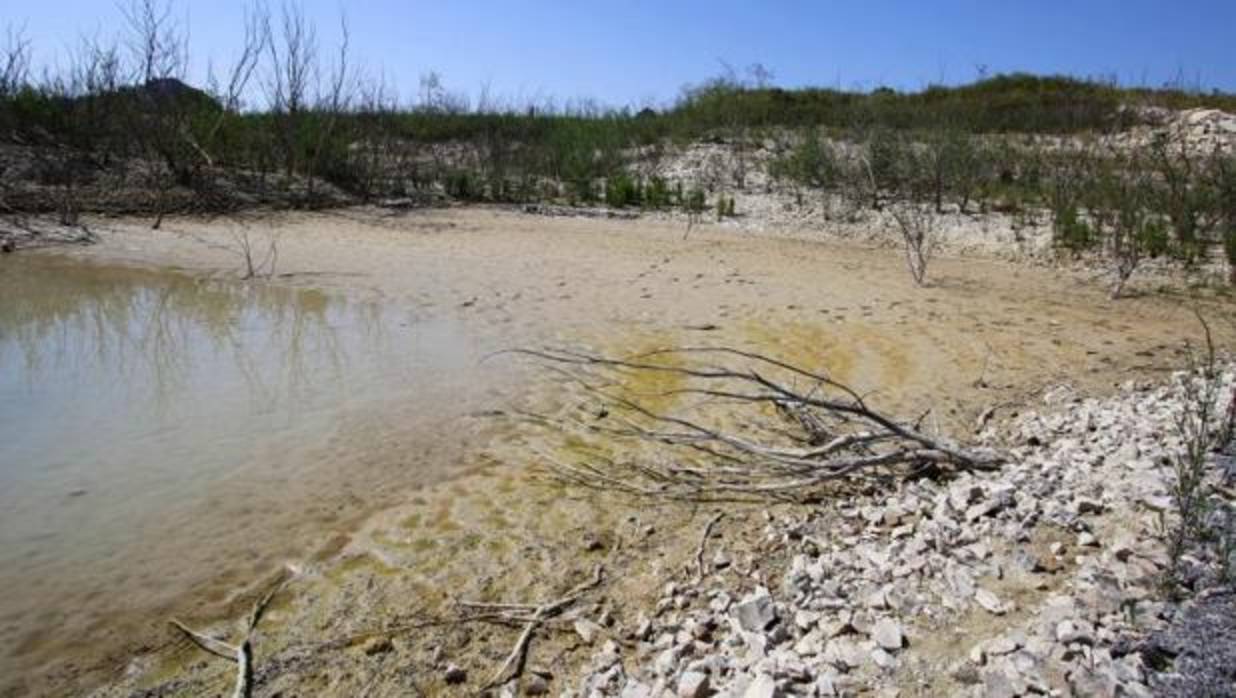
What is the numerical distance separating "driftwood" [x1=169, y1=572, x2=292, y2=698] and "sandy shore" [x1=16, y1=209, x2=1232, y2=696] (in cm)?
4

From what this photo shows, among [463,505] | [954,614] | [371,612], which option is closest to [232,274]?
[463,505]

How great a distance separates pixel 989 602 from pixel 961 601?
0.07m

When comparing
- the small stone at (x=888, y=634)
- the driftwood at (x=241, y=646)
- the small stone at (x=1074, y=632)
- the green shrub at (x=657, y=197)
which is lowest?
the driftwood at (x=241, y=646)

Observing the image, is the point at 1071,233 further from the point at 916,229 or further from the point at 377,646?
the point at 377,646

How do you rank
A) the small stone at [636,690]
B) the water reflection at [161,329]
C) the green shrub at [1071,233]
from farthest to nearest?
the green shrub at [1071,233]
the water reflection at [161,329]
the small stone at [636,690]

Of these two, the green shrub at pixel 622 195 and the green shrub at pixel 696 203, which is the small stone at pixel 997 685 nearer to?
the green shrub at pixel 696 203

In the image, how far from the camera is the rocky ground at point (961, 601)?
199cm

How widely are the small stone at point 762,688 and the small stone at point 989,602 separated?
0.70 meters

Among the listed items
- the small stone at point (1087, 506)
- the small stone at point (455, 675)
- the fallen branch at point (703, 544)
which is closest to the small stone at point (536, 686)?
the small stone at point (455, 675)

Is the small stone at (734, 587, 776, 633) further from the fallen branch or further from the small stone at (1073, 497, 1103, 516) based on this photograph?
the small stone at (1073, 497, 1103, 516)

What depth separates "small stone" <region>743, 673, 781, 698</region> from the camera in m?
1.98

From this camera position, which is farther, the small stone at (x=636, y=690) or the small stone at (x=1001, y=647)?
the small stone at (x=636, y=690)

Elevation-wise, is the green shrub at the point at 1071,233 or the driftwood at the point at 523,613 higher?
the green shrub at the point at 1071,233

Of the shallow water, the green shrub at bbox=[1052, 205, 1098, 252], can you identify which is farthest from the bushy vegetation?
the shallow water
